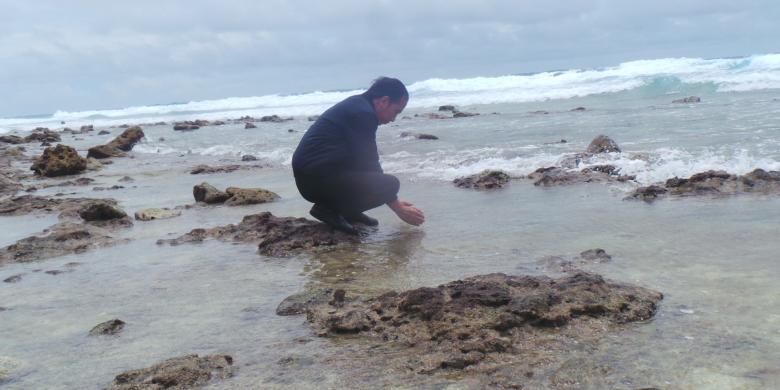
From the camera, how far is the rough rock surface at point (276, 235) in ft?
18.2

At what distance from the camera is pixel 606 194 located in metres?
7.20

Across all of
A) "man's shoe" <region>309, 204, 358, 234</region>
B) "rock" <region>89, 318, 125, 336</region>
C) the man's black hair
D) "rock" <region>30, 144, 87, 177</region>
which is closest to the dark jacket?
the man's black hair

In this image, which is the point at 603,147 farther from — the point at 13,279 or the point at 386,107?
the point at 13,279

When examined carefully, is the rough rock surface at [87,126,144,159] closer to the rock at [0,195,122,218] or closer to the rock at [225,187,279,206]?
the rock at [0,195,122,218]

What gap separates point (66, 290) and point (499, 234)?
331cm

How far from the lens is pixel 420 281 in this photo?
14.3 feet

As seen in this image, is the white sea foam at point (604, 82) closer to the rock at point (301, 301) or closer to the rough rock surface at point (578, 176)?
the rough rock surface at point (578, 176)

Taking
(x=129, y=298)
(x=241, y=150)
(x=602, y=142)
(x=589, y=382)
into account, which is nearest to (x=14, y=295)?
(x=129, y=298)

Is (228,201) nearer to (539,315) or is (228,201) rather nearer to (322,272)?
(322,272)

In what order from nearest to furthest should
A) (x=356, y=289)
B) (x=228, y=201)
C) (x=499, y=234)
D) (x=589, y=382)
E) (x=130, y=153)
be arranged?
(x=589, y=382) < (x=356, y=289) < (x=499, y=234) < (x=228, y=201) < (x=130, y=153)

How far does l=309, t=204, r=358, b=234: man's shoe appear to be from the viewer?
594 centimetres

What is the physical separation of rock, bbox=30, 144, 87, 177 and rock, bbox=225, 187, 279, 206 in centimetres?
662

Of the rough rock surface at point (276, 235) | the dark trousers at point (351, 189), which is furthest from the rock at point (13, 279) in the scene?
the dark trousers at point (351, 189)

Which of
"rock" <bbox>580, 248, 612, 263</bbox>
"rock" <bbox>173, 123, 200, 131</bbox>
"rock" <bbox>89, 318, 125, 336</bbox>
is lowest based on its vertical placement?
"rock" <bbox>173, 123, 200, 131</bbox>
